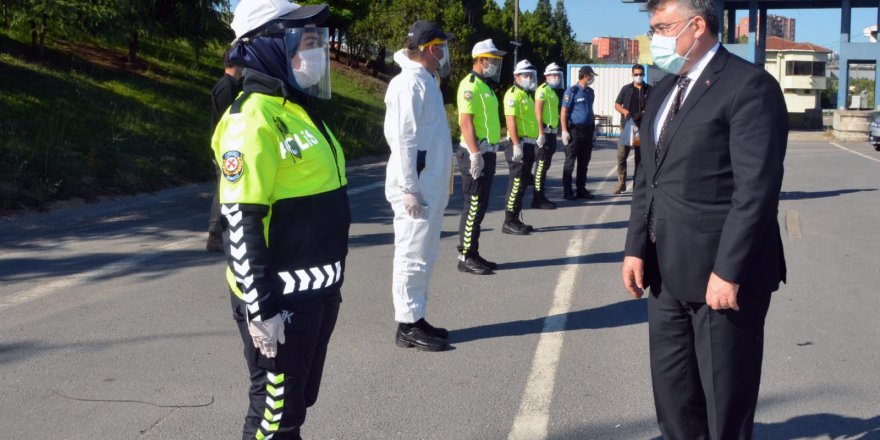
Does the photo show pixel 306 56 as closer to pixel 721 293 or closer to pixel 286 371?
pixel 286 371

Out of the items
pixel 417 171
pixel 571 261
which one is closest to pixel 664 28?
pixel 417 171

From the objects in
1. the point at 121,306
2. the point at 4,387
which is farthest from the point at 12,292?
the point at 4,387

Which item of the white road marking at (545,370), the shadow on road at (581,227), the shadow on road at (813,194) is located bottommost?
the white road marking at (545,370)

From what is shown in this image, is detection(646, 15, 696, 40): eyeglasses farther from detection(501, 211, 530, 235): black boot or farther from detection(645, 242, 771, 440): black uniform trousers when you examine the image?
detection(501, 211, 530, 235): black boot

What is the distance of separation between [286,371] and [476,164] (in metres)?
4.65

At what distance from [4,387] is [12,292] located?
2.41 m

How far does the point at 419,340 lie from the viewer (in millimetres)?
5770

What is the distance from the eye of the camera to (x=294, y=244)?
3027 mm

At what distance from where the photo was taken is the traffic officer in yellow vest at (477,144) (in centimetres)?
775

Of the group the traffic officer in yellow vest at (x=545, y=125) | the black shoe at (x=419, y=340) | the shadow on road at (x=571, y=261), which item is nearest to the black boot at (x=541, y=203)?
the traffic officer in yellow vest at (x=545, y=125)

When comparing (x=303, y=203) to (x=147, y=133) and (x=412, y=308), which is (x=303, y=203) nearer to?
(x=412, y=308)

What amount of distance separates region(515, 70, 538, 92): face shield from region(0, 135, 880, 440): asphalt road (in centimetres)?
182

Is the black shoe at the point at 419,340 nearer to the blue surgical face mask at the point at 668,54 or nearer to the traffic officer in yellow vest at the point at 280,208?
the traffic officer in yellow vest at the point at 280,208

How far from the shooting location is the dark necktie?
343 centimetres
